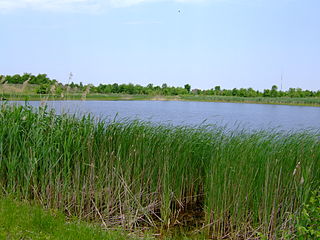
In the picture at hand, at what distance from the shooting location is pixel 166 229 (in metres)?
3.86

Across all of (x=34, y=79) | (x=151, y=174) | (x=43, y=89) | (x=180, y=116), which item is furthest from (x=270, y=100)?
(x=151, y=174)

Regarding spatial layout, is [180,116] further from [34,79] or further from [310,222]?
[310,222]

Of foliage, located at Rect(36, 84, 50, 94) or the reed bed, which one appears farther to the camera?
foliage, located at Rect(36, 84, 50, 94)

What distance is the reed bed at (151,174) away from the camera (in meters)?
3.49

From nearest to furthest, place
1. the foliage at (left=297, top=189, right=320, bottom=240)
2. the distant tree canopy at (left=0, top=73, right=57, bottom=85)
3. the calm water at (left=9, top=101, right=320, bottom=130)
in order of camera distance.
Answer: the foliage at (left=297, top=189, right=320, bottom=240) < the calm water at (left=9, top=101, right=320, bottom=130) < the distant tree canopy at (left=0, top=73, right=57, bottom=85)

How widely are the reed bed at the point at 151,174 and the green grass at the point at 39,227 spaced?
34cm

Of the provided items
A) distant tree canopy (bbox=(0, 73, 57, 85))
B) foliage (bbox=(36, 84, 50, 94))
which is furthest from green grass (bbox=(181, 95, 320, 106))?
foliage (bbox=(36, 84, 50, 94))

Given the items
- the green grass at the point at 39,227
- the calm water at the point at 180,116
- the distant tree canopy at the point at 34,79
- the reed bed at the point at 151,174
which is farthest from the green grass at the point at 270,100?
the green grass at the point at 39,227

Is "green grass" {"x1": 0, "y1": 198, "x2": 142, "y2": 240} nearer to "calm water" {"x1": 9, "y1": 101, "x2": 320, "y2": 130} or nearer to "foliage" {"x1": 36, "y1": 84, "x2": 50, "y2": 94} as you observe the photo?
"calm water" {"x1": 9, "y1": 101, "x2": 320, "y2": 130}

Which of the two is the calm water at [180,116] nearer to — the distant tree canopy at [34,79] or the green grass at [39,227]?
the distant tree canopy at [34,79]

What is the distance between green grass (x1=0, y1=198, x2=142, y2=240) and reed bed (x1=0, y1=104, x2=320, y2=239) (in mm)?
344

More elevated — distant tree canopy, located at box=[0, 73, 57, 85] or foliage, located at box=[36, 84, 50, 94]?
distant tree canopy, located at box=[0, 73, 57, 85]

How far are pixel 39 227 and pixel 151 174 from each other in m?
1.39

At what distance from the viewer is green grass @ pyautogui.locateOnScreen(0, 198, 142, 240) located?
2.97 meters
